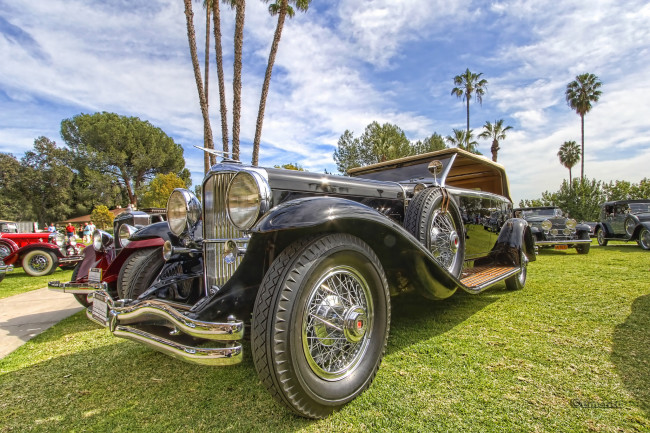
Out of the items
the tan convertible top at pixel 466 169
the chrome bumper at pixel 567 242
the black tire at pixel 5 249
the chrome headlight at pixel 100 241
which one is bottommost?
the chrome bumper at pixel 567 242

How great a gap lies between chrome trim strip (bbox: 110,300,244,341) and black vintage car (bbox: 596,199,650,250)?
13.8m

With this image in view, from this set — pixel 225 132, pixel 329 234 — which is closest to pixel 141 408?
pixel 329 234

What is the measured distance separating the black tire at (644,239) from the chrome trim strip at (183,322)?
13.7 m

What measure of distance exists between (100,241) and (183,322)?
3.35 m

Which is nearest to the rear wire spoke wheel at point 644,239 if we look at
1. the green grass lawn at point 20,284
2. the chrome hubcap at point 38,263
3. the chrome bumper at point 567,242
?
the chrome bumper at point 567,242

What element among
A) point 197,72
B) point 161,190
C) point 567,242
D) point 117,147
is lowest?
point 567,242

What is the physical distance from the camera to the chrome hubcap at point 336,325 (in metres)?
1.82

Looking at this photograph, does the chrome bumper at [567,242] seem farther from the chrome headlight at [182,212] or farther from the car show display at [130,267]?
the car show display at [130,267]

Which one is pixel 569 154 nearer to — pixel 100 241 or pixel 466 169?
pixel 466 169

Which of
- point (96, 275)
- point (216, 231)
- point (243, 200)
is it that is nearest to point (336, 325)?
point (243, 200)

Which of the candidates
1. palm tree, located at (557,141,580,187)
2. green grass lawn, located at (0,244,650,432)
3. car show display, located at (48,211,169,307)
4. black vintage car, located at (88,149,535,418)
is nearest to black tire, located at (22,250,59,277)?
car show display, located at (48,211,169,307)

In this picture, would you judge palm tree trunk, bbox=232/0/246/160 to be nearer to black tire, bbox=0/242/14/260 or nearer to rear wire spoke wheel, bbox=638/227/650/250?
black tire, bbox=0/242/14/260

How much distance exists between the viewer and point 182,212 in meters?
2.79

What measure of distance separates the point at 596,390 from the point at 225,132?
12.6m
